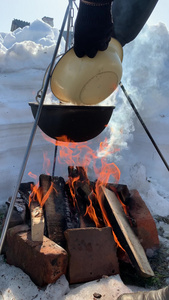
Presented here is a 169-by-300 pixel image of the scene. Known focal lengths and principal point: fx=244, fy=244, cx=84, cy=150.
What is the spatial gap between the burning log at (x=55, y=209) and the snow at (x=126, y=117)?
836mm

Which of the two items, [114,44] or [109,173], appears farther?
[109,173]

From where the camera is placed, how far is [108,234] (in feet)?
7.07

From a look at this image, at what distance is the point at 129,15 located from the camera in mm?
2322

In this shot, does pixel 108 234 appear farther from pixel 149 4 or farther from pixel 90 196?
pixel 149 4

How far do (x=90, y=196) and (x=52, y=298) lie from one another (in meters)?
1.10

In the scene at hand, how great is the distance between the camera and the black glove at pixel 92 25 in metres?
1.54

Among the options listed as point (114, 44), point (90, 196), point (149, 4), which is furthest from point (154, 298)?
point (149, 4)

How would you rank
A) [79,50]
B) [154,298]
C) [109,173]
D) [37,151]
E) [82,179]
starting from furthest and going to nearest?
[37,151] < [109,173] < [82,179] < [79,50] < [154,298]

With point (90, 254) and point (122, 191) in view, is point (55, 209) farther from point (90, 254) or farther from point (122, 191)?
point (122, 191)

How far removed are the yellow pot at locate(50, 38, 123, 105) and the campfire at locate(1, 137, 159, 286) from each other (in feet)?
3.68

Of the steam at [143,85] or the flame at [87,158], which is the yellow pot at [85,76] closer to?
the flame at [87,158]

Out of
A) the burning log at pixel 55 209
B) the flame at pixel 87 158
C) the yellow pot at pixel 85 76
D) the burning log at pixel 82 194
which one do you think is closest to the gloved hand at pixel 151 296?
the burning log at pixel 55 209

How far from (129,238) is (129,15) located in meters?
2.10

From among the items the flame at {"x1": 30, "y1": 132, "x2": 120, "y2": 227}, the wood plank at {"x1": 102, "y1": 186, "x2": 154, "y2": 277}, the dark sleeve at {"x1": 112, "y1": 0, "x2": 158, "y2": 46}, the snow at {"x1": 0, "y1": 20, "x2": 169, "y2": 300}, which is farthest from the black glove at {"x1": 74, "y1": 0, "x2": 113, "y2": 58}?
the snow at {"x1": 0, "y1": 20, "x2": 169, "y2": 300}
